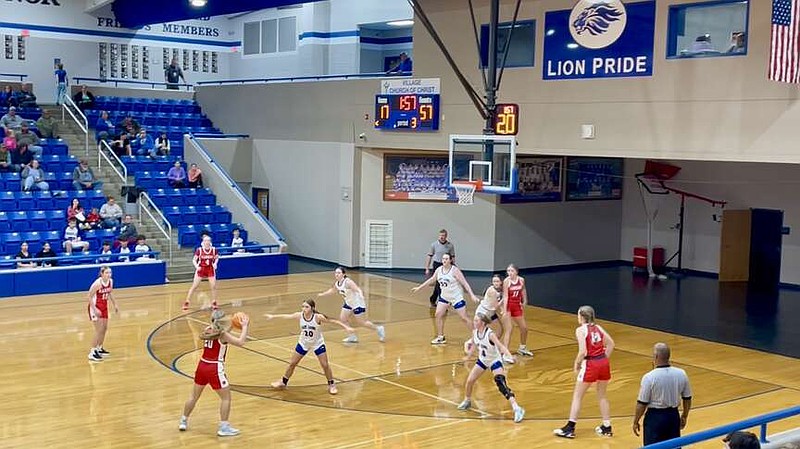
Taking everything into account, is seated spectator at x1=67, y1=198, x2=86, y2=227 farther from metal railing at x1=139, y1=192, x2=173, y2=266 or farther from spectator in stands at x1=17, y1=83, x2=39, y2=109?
spectator in stands at x1=17, y1=83, x2=39, y2=109

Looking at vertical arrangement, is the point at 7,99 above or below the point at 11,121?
above

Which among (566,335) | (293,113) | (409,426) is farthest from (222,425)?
(293,113)

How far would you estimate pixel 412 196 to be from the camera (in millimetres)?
26047

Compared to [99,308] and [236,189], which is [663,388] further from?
[236,189]

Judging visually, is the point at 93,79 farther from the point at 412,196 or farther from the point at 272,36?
the point at 412,196

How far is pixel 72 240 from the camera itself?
2250cm

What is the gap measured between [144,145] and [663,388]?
22.6 meters

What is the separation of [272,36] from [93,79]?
7.06m

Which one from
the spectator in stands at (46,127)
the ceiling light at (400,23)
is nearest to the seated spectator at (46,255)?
the spectator in stands at (46,127)

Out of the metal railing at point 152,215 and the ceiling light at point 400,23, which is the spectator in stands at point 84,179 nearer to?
the metal railing at point 152,215

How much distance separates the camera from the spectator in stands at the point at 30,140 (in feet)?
84.8

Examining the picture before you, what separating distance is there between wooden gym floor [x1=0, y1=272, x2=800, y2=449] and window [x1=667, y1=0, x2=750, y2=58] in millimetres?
5368

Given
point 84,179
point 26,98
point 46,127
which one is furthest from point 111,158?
point 26,98

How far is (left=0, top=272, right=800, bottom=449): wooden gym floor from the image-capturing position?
37.8 ft
